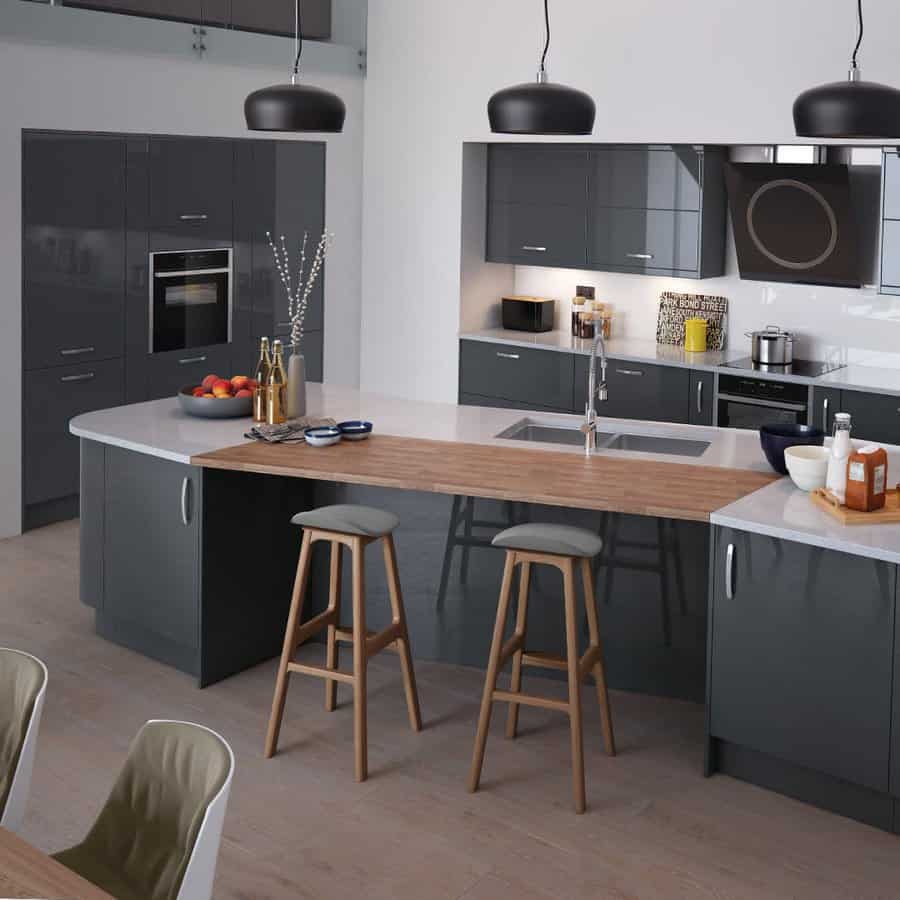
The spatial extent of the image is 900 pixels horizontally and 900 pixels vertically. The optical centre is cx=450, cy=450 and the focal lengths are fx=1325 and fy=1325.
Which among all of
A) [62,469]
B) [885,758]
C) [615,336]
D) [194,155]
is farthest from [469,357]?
[885,758]

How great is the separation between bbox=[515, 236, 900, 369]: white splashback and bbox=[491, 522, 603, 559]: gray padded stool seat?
3429mm

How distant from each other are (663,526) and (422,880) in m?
1.58

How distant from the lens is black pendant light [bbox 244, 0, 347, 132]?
4.55 meters

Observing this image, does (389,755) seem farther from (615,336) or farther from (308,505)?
(615,336)

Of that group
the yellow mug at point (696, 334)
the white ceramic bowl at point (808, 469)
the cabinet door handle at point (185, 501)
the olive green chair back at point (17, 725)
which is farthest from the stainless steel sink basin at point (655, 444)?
the olive green chair back at point (17, 725)

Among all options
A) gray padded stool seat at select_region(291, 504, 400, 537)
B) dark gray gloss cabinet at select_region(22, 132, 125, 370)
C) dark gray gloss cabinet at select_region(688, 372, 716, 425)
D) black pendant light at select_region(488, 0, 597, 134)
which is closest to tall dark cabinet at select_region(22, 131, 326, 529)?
dark gray gloss cabinet at select_region(22, 132, 125, 370)

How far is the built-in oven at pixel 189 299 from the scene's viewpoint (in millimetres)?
7406

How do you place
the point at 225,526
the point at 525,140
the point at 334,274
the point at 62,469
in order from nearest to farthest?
1. the point at 225,526
2. the point at 62,469
3. the point at 525,140
4. the point at 334,274

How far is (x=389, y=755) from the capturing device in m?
4.45

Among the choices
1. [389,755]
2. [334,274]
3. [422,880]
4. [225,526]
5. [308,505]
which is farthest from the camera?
[334,274]

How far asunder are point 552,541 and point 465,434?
3.94 feet

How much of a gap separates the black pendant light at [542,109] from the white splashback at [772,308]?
321 centimetres

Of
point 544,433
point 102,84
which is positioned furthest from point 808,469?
point 102,84

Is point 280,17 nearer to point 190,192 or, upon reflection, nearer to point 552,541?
point 190,192
